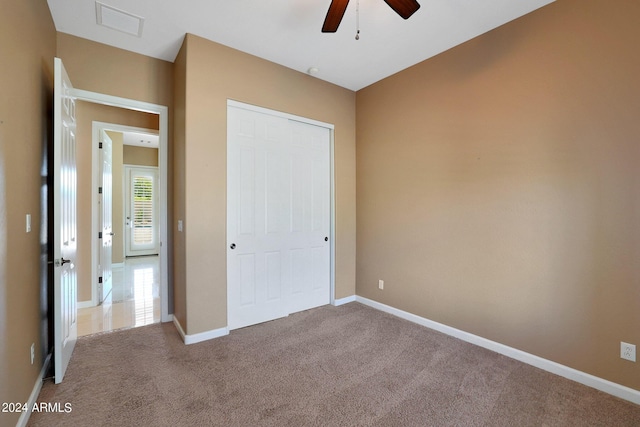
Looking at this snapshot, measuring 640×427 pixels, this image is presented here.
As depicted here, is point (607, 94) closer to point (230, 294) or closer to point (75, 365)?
point (230, 294)

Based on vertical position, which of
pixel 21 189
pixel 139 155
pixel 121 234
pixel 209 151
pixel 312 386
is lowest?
pixel 312 386

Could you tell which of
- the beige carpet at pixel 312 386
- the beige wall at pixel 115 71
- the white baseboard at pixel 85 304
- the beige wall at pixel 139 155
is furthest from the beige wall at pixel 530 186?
the beige wall at pixel 139 155

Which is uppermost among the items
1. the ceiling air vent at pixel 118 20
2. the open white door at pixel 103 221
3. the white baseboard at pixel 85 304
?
the ceiling air vent at pixel 118 20

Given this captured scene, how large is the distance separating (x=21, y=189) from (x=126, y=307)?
8.26 ft

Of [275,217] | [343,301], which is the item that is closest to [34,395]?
[275,217]

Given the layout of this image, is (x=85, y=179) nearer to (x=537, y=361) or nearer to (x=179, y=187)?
(x=179, y=187)

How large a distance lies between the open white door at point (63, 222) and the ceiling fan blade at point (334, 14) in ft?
6.47

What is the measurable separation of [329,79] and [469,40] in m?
1.61

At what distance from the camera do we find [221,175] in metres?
2.89

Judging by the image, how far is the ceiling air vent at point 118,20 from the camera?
235cm

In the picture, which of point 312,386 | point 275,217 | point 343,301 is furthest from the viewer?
point 343,301

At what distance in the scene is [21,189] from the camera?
1.71m

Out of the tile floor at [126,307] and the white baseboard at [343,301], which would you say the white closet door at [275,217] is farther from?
the tile floor at [126,307]

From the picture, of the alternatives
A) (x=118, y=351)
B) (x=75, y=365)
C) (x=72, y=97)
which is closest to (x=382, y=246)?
(x=118, y=351)
